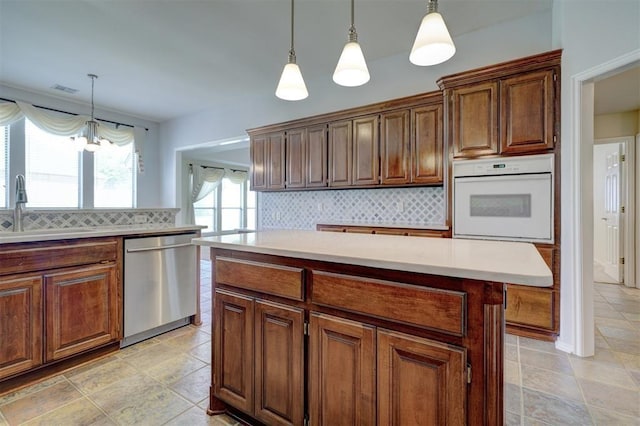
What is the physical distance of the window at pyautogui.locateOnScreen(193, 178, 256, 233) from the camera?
281 inches

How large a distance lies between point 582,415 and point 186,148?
6.06 m

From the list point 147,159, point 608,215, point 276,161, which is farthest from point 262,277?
point 608,215

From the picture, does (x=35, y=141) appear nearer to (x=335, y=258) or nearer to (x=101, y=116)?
(x=101, y=116)

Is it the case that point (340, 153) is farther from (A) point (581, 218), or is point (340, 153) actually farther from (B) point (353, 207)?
(A) point (581, 218)

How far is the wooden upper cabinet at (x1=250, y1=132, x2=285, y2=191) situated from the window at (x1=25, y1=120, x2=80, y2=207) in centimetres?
257

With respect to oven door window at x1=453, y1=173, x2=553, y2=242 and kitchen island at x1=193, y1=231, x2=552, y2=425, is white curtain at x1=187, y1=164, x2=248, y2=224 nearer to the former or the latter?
kitchen island at x1=193, y1=231, x2=552, y2=425

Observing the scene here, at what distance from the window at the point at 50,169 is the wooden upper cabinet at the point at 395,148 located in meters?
4.32

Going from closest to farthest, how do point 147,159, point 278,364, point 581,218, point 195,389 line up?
1. point 278,364
2. point 195,389
3. point 581,218
4. point 147,159

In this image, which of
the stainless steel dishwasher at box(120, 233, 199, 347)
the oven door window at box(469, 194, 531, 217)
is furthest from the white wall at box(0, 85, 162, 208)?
the oven door window at box(469, 194, 531, 217)

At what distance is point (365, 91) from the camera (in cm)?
371

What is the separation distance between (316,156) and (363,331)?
2930 millimetres

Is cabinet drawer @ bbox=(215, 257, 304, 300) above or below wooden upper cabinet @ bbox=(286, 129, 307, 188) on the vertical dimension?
below

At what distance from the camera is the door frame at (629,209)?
163 inches

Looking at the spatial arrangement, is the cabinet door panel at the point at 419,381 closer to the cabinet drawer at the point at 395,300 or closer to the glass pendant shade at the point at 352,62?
the cabinet drawer at the point at 395,300
